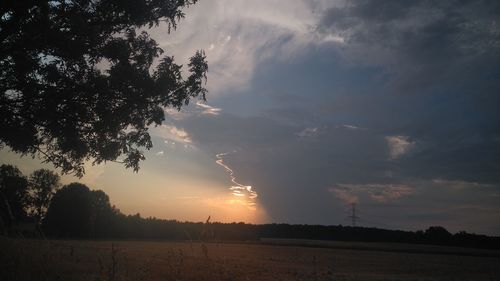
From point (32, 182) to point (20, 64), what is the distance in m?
101

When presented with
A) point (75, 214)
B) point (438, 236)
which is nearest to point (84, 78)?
point (75, 214)

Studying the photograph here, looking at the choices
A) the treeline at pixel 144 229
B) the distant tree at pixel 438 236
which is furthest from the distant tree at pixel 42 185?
the distant tree at pixel 438 236

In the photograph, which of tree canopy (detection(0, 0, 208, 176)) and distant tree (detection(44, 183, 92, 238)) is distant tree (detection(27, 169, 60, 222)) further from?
tree canopy (detection(0, 0, 208, 176))

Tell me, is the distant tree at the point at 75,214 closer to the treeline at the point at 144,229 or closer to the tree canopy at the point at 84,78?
the treeline at the point at 144,229

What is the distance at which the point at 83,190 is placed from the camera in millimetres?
80188

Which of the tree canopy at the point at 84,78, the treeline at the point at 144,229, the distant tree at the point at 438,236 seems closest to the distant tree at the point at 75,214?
the treeline at the point at 144,229

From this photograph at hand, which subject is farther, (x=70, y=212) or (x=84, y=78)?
(x=70, y=212)

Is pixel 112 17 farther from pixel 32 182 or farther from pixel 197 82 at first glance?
pixel 32 182

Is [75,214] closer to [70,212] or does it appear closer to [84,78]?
[70,212]

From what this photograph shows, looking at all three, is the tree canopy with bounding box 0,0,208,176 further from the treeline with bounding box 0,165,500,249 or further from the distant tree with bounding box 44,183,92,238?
the distant tree with bounding box 44,183,92,238

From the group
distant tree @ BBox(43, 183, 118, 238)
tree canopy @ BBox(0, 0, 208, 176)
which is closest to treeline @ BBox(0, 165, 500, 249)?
distant tree @ BBox(43, 183, 118, 238)

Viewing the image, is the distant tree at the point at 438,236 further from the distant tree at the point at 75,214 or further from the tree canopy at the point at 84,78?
the tree canopy at the point at 84,78

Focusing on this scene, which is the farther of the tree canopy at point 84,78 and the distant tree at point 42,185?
the distant tree at point 42,185

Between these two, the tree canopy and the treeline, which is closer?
the tree canopy
